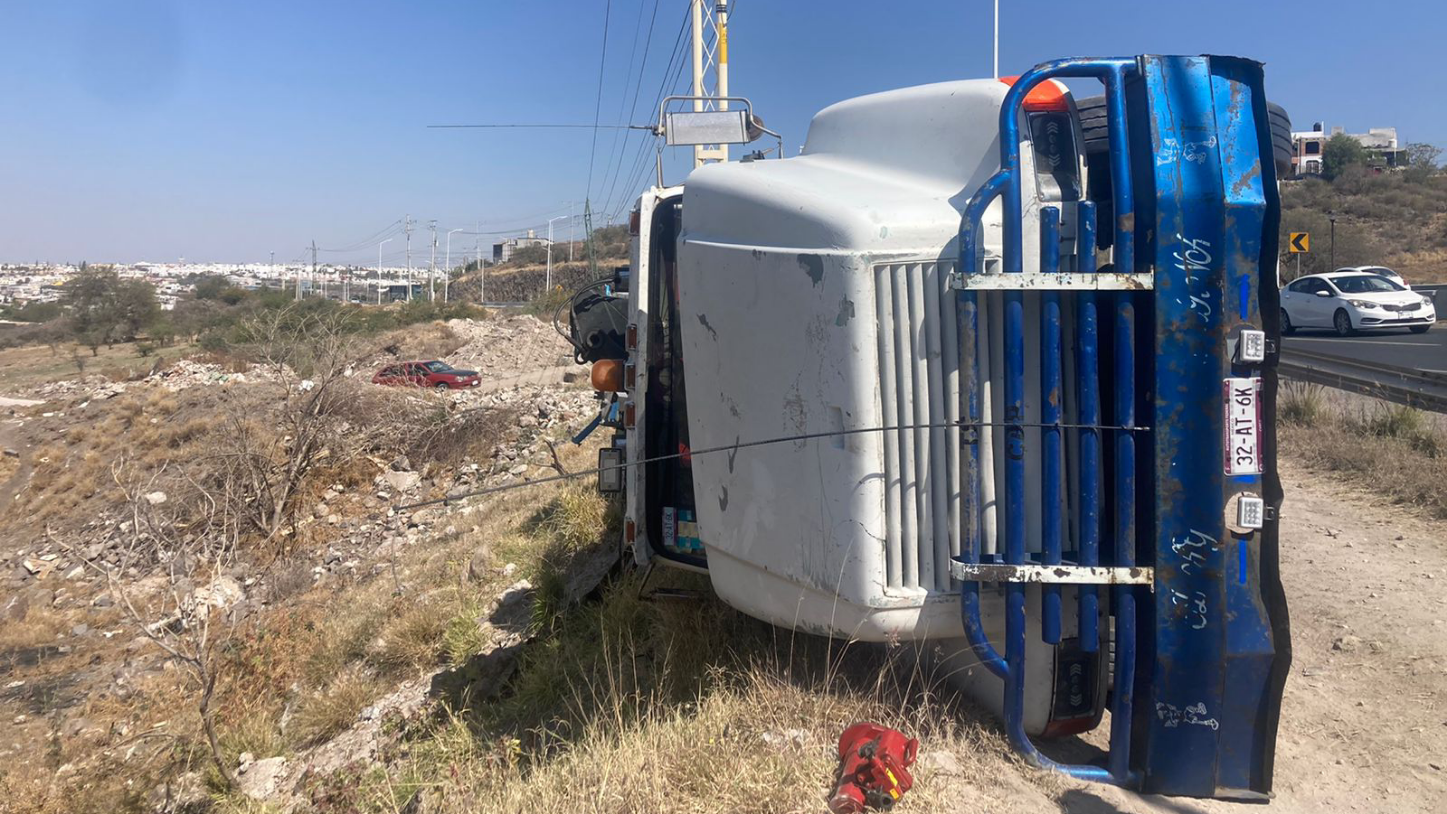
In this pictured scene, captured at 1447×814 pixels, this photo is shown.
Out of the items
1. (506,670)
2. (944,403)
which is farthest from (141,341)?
(944,403)

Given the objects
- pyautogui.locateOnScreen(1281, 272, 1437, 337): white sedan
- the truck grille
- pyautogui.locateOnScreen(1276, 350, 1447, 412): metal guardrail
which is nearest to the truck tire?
the truck grille

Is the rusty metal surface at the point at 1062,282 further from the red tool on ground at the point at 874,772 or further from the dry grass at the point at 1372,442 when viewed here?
Result: the dry grass at the point at 1372,442

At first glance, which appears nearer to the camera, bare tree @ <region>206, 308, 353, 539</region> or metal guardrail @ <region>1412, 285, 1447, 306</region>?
bare tree @ <region>206, 308, 353, 539</region>

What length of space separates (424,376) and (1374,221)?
39.9 meters

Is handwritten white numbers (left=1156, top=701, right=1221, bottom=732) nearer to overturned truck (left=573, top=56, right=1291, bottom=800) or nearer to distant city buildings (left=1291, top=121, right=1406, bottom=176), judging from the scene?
overturned truck (left=573, top=56, right=1291, bottom=800)

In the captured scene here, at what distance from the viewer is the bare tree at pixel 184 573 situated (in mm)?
4998

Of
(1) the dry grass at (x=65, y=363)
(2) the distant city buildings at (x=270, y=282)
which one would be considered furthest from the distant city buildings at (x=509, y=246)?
(1) the dry grass at (x=65, y=363)

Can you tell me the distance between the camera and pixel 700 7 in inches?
780

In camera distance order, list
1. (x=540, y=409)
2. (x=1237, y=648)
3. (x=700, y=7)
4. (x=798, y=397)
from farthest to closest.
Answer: (x=700, y=7)
(x=540, y=409)
(x=798, y=397)
(x=1237, y=648)

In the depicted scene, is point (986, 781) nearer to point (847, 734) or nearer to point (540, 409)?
point (847, 734)

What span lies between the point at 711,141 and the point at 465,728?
125 inches

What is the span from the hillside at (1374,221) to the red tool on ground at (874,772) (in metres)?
30.2

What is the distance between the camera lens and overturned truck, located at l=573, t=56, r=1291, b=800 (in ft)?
8.42

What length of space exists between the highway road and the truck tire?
39.2 ft
